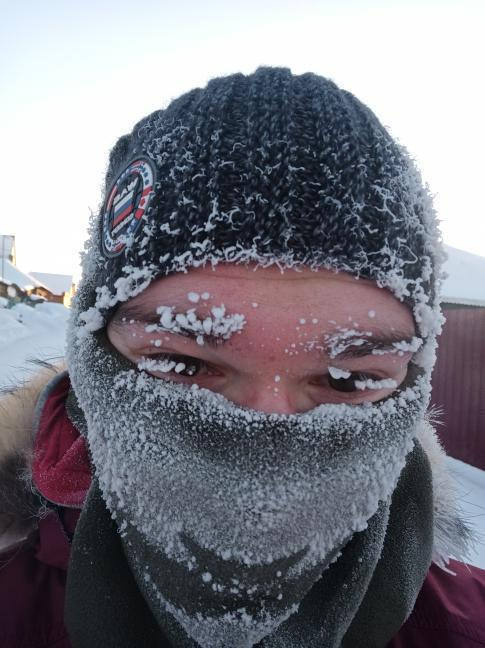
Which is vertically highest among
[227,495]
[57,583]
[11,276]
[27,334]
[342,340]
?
[11,276]

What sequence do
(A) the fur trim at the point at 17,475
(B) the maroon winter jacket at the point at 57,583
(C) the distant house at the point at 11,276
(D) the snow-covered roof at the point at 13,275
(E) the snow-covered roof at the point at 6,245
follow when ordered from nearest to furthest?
(B) the maroon winter jacket at the point at 57,583 → (A) the fur trim at the point at 17,475 → (C) the distant house at the point at 11,276 → (D) the snow-covered roof at the point at 13,275 → (E) the snow-covered roof at the point at 6,245

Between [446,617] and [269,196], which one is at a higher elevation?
[269,196]

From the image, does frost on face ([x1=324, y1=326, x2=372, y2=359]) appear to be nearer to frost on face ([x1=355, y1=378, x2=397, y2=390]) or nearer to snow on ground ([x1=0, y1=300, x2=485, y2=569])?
frost on face ([x1=355, y1=378, x2=397, y2=390])

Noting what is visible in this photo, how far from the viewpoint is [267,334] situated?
0.83 meters

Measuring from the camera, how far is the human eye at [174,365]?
0.89 metres

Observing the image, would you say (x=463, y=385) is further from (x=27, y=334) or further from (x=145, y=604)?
(x=27, y=334)

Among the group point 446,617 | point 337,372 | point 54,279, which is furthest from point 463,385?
point 54,279

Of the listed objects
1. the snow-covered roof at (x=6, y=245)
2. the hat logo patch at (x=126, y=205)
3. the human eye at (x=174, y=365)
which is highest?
the snow-covered roof at (x=6, y=245)

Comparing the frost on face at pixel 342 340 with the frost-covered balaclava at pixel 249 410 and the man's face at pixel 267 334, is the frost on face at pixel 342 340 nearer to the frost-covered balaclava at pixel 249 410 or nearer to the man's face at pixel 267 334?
the man's face at pixel 267 334

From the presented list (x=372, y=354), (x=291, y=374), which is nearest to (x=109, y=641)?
(x=291, y=374)

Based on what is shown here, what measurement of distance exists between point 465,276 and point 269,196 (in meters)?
14.0

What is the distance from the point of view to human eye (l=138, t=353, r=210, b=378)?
89 cm

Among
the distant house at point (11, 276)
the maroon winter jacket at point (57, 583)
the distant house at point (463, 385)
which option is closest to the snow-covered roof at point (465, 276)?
the distant house at point (463, 385)

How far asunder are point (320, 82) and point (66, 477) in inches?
46.5
